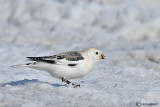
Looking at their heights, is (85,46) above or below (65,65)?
above

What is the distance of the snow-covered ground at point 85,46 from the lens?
539 centimetres

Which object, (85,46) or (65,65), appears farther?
(85,46)

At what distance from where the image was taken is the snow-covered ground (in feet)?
17.7

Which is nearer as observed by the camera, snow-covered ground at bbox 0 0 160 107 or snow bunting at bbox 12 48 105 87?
snow-covered ground at bbox 0 0 160 107

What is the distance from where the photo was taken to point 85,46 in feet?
38.2

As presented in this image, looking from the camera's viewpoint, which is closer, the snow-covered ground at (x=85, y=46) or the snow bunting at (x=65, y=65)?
the snow-covered ground at (x=85, y=46)

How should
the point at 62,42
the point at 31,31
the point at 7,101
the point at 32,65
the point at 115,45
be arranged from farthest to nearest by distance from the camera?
the point at 31,31 < the point at 62,42 < the point at 115,45 < the point at 32,65 < the point at 7,101

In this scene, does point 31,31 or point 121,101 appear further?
point 31,31

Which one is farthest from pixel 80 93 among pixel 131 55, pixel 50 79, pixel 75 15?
pixel 75 15

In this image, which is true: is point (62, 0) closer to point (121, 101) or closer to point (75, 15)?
point (75, 15)

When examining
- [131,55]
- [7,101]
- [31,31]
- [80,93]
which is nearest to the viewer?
[7,101]

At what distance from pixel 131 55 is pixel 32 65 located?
4781 mm

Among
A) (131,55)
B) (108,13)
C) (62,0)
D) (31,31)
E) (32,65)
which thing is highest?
(62,0)

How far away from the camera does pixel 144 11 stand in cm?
1567
